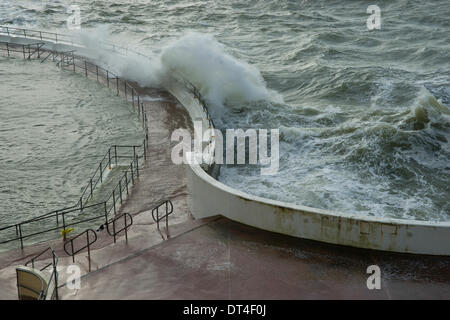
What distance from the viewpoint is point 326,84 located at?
2511 centimetres

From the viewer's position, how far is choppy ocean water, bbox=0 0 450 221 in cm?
1535

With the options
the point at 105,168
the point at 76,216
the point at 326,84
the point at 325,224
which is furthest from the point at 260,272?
the point at 326,84

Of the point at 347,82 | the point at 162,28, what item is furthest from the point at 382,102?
the point at 162,28

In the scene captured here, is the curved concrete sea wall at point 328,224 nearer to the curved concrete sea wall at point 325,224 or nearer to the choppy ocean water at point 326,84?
the curved concrete sea wall at point 325,224

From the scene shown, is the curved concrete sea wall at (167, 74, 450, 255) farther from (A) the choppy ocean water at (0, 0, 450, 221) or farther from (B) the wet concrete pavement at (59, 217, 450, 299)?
(A) the choppy ocean water at (0, 0, 450, 221)

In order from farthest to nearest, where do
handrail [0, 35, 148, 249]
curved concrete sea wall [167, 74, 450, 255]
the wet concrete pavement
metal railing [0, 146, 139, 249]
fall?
1. handrail [0, 35, 148, 249]
2. metal railing [0, 146, 139, 249]
3. curved concrete sea wall [167, 74, 450, 255]
4. the wet concrete pavement

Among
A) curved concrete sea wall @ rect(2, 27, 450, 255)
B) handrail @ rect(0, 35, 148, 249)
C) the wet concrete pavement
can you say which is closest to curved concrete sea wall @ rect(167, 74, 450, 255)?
curved concrete sea wall @ rect(2, 27, 450, 255)

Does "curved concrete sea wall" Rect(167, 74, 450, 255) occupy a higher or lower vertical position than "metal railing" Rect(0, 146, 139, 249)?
higher

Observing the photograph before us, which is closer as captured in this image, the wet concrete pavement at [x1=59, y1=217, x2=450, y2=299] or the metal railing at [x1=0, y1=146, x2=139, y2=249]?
the wet concrete pavement at [x1=59, y1=217, x2=450, y2=299]

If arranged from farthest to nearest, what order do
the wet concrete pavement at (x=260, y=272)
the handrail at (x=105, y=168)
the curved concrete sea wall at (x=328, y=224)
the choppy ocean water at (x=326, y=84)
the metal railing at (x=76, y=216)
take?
1. the choppy ocean water at (x=326, y=84)
2. the handrail at (x=105, y=168)
3. the metal railing at (x=76, y=216)
4. the curved concrete sea wall at (x=328, y=224)
5. the wet concrete pavement at (x=260, y=272)

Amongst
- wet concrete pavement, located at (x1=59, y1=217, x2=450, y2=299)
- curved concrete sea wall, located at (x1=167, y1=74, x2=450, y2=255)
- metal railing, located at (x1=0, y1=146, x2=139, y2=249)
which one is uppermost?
curved concrete sea wall, located at (x1=167, y1=74, x2=450, y2=255)

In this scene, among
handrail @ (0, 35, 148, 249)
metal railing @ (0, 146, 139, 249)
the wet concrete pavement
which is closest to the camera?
the wet concrete pavement

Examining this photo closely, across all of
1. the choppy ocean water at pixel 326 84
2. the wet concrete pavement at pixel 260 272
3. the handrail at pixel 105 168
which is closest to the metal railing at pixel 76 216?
the handrail at pixel 105 168

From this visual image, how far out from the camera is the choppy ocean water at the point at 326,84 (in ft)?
50.4
